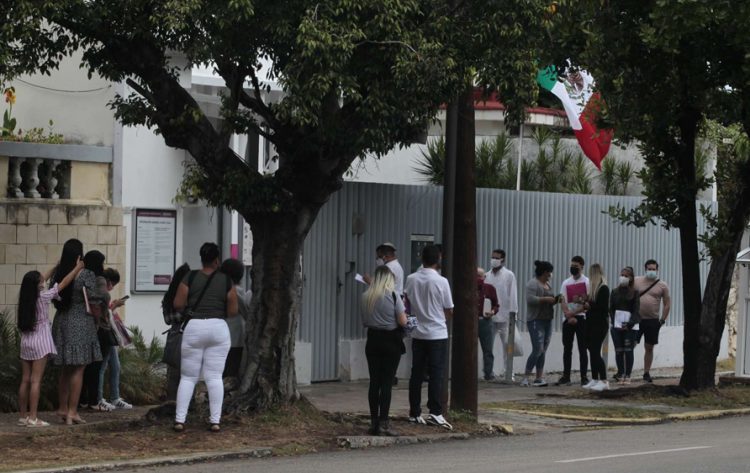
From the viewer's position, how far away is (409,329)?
45.2 feet

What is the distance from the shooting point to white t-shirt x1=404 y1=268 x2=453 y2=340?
1427 centimetres

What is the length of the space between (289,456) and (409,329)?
211 cm

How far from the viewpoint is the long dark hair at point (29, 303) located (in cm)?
1366

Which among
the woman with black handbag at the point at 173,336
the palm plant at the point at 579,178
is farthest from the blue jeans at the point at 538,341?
the woman with black handbag at the point at 173,336

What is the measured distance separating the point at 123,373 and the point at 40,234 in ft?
7.37

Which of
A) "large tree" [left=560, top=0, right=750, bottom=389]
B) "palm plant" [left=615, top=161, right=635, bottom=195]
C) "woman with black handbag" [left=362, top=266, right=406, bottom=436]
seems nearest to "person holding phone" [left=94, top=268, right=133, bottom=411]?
"woman with black handbag" [left=362, top=266, right=406, bottom=436]

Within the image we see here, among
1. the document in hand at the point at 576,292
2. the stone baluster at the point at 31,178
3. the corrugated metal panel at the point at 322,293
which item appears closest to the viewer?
the stone baluster at the point at 31,178

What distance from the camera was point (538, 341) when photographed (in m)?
20.5

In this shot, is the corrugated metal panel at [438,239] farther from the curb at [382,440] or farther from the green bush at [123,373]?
the curb at [382,440]

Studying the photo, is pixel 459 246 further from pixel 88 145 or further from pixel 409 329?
pixel 88 145

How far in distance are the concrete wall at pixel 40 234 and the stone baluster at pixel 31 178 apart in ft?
0.52

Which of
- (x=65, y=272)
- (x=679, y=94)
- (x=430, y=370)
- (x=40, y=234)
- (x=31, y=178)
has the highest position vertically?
(x=679, y=94)

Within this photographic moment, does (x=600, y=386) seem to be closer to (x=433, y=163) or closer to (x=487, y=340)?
(x=487, y=340)

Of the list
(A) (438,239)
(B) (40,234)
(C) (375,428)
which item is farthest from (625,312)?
(B) (40,234)
